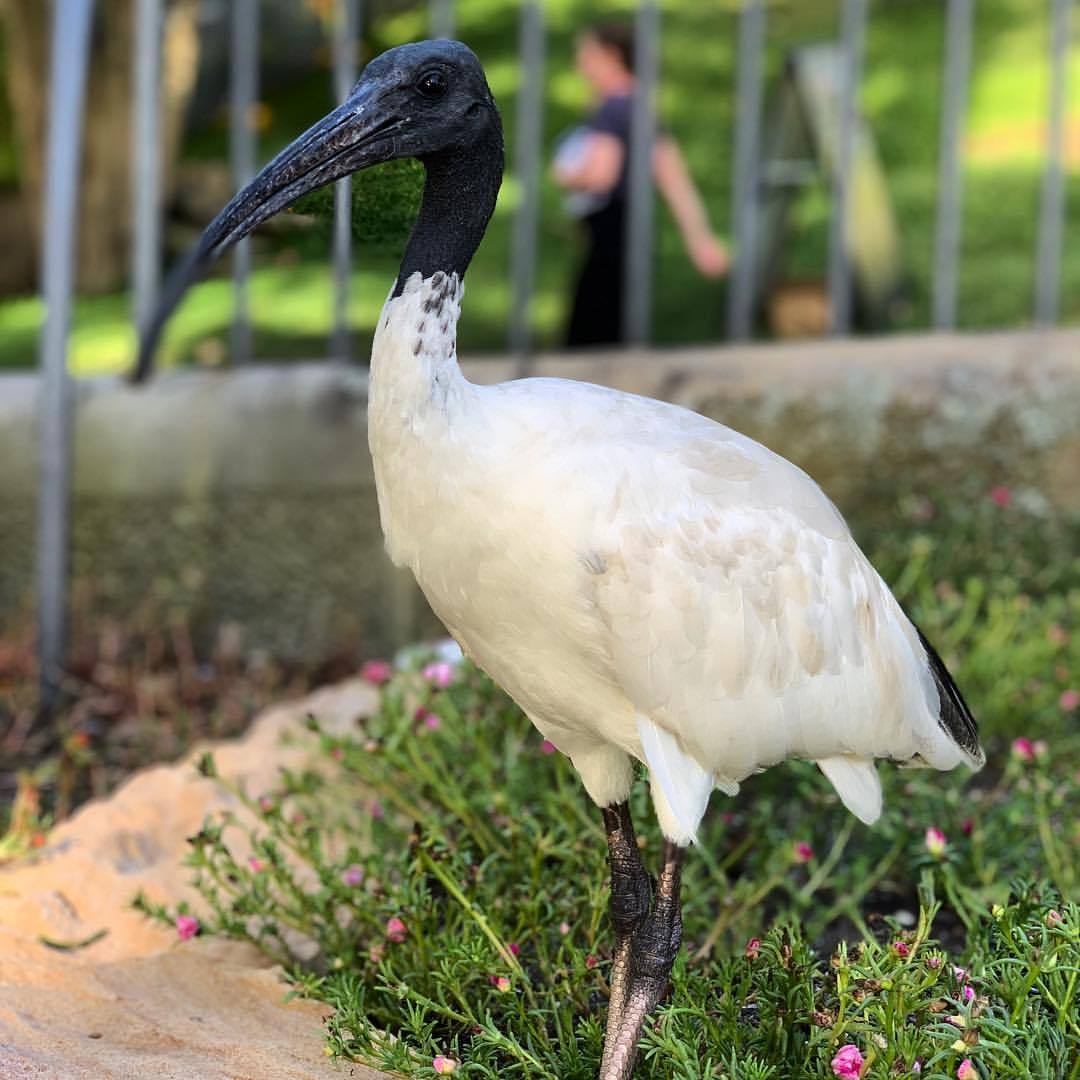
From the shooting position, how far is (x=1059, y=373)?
5.61 meters

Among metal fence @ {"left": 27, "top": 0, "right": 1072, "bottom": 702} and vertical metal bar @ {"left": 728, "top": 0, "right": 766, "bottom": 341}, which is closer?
metal fence @ {"left": 27, "top": 0, "right": 1072, "bottom": 702}

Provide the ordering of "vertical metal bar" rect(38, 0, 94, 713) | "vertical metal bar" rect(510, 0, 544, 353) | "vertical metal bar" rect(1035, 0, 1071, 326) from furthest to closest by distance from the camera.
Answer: "vertical metal bar" rect(510, 0, 544, 353), "vertical metal bar" rect(1035, 0, 1071, 326), "vertical metal bar" rect(38, 0, 94, 713)

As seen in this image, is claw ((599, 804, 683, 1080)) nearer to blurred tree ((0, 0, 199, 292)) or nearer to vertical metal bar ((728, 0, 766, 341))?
vertical metal bar ((728, 0, 766, 341))

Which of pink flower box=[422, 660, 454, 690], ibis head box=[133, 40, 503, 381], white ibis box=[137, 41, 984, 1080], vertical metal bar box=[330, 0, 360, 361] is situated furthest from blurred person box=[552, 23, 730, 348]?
ibis head box=[133, 40, 503, 381]

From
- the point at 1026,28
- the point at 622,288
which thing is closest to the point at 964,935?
the point at 622,288

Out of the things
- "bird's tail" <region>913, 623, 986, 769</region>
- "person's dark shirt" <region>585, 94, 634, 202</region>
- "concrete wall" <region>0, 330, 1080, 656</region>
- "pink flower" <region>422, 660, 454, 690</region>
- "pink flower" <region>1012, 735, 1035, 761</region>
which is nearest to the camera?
"bird's tail" <region>913, 623, 986, 769</region>

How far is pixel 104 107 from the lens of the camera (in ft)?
30.0

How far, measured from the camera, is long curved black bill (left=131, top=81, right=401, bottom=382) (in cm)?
279

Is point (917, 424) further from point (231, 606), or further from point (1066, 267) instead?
point (1066, 267)

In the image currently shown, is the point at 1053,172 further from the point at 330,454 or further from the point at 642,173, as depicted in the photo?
the point at 330,454

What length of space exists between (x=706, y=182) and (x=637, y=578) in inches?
357

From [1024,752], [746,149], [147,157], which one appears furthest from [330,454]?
[1024,752]

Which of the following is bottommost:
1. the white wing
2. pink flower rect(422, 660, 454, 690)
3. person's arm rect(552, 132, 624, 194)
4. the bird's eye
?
pink flower rect(422, 660, 454, 690)

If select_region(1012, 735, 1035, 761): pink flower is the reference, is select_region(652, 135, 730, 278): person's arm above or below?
above
